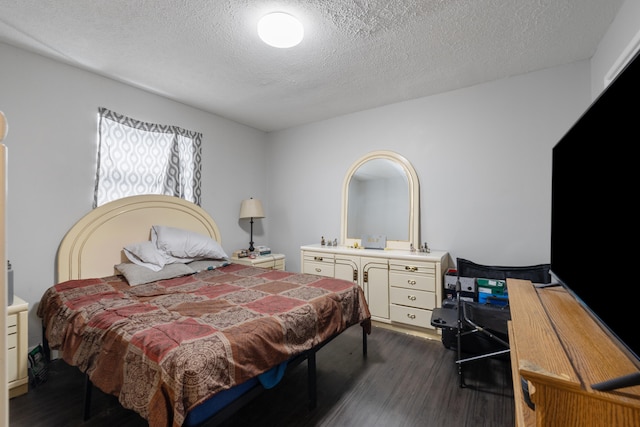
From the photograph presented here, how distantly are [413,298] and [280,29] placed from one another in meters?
2.67

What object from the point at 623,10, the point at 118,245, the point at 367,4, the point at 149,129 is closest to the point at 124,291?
the point at 118,245

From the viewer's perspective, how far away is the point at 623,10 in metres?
1.85

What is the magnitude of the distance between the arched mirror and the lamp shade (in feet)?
4.03

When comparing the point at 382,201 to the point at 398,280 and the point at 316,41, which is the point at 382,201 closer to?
the point at 398,280

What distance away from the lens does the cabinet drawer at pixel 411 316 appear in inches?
112

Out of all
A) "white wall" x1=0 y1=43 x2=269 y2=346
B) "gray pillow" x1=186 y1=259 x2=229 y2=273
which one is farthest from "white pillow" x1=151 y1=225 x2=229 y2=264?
"white wall" x1=0 y1=43 x2=269 y2=346

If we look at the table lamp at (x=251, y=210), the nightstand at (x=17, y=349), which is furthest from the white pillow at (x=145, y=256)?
the table lamp at (x=251, y=210)

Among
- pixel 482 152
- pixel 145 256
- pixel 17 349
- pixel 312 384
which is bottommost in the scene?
pixel 312 384

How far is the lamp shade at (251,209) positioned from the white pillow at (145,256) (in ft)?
4.60

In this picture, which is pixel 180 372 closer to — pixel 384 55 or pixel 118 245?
pixel 118 245

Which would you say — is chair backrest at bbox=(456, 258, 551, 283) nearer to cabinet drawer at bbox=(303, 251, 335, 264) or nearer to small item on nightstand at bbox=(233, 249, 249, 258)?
cabinet drawer at bbox=(303, 251, 335, 264)

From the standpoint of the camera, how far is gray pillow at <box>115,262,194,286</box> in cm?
243

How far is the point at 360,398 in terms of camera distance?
1.90 m

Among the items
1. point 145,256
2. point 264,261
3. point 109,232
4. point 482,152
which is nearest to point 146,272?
point 145,256
